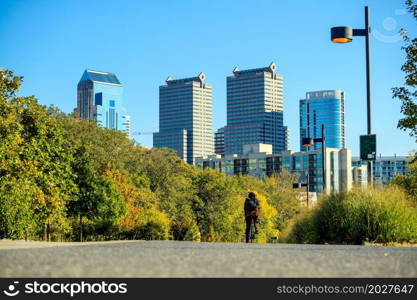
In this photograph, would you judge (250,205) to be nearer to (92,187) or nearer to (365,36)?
(365,36)

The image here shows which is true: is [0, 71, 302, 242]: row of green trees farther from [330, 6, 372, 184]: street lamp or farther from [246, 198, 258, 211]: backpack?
[330, 6, 372, 184]: street lamp

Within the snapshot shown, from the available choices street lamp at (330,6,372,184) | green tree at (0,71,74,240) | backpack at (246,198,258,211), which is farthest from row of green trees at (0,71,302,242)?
street lamp at (330,6,372,184)

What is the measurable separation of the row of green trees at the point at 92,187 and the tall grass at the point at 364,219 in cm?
1194

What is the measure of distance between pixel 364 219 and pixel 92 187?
81.5 ft

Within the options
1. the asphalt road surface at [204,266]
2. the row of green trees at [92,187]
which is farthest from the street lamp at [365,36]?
the row of green trees at [92,187]

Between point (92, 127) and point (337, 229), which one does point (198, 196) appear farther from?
point (337, 229)

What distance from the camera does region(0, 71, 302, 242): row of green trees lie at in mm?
27953

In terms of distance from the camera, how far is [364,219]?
1853 cm

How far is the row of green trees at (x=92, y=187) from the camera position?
28.0 meters

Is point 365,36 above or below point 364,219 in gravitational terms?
above

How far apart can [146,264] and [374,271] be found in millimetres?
2577

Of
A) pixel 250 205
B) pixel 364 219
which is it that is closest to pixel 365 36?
pixel 364 219

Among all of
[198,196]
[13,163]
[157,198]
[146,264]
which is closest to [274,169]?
[198,196]

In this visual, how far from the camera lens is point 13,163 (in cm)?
2770
